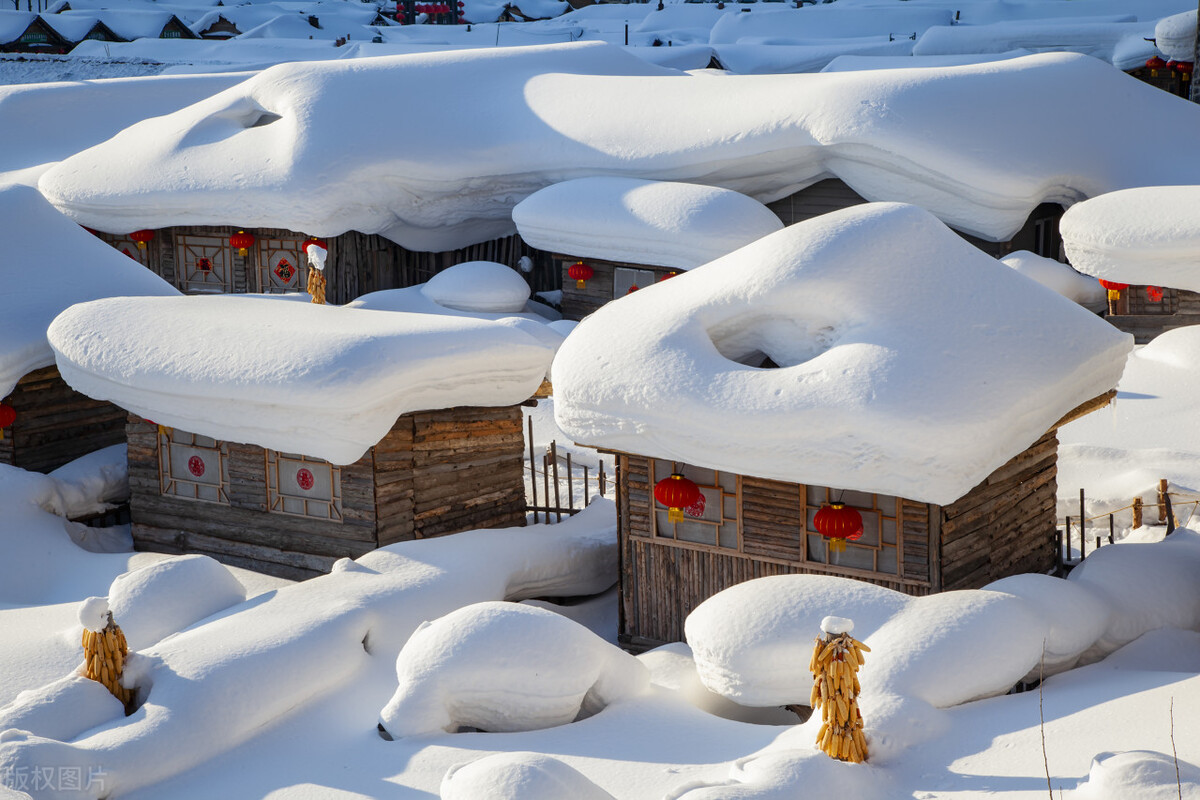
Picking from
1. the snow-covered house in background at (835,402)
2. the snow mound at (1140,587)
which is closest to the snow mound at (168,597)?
the snow-covered house in background at (835,402)

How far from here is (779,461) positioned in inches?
373

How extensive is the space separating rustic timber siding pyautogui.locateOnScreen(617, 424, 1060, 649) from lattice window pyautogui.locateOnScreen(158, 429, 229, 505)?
14.1 feet

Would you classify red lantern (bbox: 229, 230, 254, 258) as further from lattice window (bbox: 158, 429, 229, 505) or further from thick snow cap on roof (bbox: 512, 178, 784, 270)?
lattice window (bbox: 158, 429, 229, 505)

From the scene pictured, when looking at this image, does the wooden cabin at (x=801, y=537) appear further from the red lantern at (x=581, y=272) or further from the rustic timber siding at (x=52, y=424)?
the red lantern at (x=581, y=272)

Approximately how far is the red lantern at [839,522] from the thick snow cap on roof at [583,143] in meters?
9.37

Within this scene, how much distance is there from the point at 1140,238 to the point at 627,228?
6867 millimetres

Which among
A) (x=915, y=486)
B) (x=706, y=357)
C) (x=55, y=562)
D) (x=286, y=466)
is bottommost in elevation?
(x=55, y=562)

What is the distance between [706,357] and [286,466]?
190 inches

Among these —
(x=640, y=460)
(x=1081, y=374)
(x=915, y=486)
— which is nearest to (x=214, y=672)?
(x=640, y=460)

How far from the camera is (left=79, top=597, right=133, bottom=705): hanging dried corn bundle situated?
8977mm

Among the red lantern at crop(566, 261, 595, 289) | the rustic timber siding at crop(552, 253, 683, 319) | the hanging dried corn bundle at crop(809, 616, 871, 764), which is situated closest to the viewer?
the hanging dried corn bundle at crop(809, 616, 871, 764)

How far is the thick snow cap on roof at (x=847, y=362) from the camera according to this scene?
29.8 feet

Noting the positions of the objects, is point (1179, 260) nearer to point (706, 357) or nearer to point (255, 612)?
point (706, 357)

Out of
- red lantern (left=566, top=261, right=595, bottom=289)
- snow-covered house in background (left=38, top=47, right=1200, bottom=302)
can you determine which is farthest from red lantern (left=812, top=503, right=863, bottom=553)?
red lantern (left=566, top=261, right=595, bottom=289)
